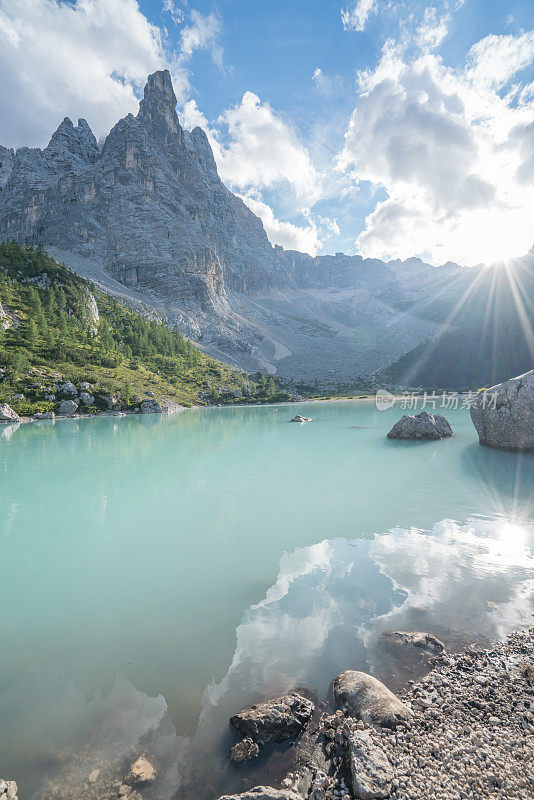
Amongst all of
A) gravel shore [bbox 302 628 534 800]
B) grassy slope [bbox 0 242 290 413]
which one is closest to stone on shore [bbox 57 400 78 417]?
grassy slope [bbox 0 242 290 413]

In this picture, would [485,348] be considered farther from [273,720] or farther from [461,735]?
[273,720]

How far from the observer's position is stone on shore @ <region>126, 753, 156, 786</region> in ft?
14.6

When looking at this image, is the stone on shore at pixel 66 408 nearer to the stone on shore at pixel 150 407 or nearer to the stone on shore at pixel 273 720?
the stone on shore at pixel 150 407

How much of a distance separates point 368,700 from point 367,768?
1.14 metres

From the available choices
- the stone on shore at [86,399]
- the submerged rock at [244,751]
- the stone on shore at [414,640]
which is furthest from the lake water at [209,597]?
the stone on shore at [86,399]

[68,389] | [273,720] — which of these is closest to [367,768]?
[273,720]

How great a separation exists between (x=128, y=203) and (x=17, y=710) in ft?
775

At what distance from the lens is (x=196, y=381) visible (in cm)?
12538

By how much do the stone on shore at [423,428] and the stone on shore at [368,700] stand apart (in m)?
30.2

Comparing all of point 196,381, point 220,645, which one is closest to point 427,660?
point 220,645

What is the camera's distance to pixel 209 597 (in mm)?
8758

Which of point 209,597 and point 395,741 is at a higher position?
point 395,741

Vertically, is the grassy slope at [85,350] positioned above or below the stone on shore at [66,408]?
above

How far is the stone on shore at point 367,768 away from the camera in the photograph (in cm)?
387
